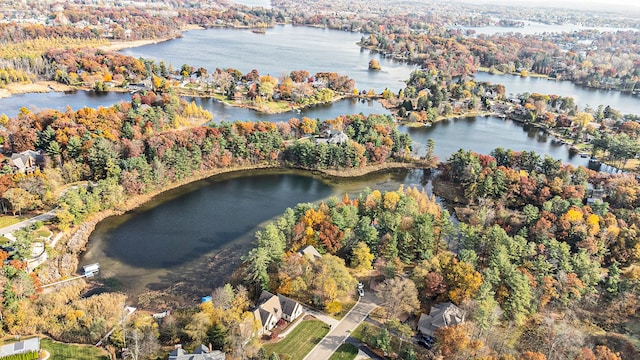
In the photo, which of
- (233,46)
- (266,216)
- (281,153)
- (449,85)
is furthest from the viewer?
(233,46)

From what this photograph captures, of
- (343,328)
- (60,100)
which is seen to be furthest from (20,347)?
(60,100)

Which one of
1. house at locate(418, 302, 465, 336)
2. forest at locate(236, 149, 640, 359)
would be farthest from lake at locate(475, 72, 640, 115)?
house at locate(418, 302, 465, 336)

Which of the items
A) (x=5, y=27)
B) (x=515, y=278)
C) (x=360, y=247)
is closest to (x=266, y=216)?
(x=360, y=247)

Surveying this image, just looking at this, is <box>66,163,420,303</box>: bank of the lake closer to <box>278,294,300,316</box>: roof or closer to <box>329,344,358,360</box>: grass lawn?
<box>278,294,300,316</box>: roof

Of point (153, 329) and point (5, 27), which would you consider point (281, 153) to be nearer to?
point (153, 329)

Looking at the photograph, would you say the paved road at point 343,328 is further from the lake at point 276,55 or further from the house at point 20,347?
the lake at point 276,55

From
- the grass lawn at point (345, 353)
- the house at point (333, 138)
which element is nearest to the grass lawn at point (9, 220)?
the grass lawn at point (345, 353)
